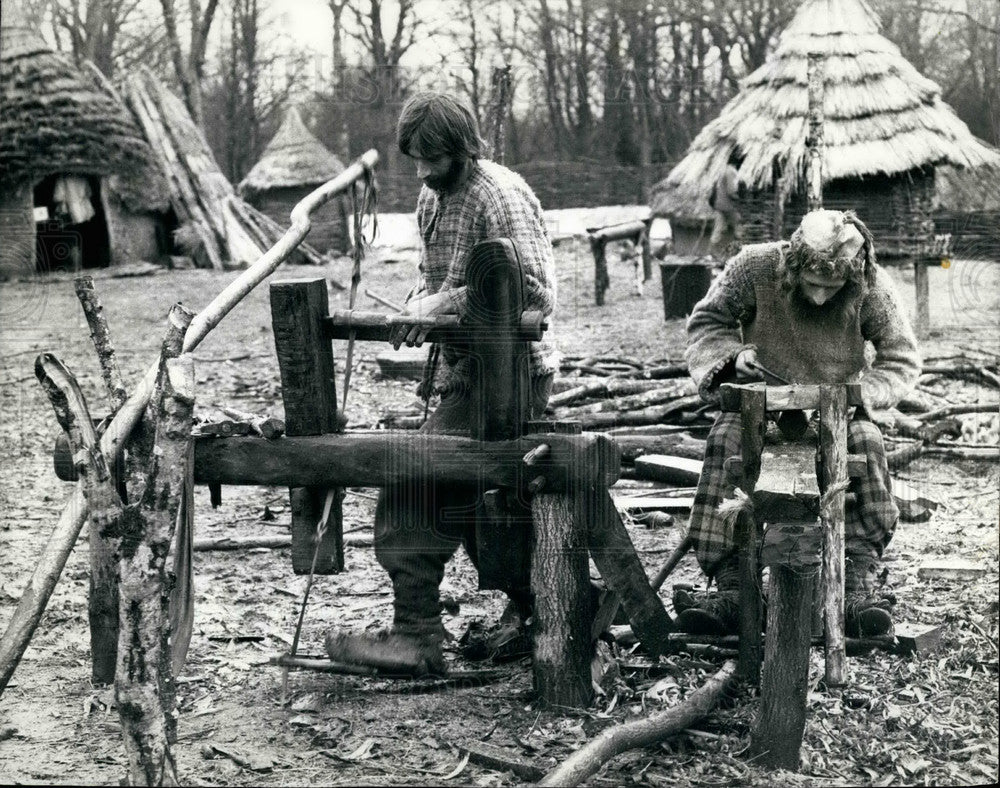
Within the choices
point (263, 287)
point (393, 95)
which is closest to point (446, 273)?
point (263, 287)

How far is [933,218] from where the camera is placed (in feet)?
45.3

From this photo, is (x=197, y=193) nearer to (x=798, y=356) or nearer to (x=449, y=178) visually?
(x=449, y=178)

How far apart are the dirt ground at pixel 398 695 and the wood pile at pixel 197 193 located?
9932 millimetres

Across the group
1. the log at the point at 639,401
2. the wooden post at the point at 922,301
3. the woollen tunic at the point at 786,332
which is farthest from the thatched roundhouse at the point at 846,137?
the woollen tunic at the point at 786,332

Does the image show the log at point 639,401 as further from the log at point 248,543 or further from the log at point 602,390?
the log at point 248,543

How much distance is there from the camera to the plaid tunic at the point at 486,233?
411 cm

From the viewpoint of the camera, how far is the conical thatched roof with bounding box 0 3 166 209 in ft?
51.2

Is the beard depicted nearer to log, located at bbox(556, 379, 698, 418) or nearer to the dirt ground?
the dirt ground

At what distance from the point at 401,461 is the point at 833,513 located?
4.50 ft

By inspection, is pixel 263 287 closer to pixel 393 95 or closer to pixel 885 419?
pixel 393 95

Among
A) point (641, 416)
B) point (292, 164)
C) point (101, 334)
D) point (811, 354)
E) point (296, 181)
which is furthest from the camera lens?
point (292, 164)

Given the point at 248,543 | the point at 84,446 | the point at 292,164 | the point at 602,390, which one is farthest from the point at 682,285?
the point at 292,164

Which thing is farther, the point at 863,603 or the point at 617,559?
the point at 863,603

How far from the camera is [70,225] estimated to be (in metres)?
16.6
